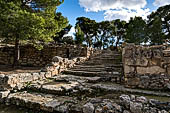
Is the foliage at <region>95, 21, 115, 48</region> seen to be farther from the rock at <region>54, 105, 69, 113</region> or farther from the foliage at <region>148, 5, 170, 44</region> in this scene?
the rock at <region>54, 105, 69, 113</region>

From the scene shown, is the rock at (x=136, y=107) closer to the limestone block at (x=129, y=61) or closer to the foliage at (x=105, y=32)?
the limestone block at (x=129, y=61)

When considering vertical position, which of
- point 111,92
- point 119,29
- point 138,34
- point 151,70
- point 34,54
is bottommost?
point 111,92

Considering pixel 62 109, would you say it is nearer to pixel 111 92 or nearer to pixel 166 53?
pixel 111 92

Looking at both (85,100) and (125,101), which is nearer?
(125,101)

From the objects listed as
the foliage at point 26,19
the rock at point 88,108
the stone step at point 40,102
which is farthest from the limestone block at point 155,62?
the foliage at point 26,19

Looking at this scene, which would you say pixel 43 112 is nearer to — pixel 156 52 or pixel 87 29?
pixel 156 52

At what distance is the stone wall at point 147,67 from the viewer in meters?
2.89

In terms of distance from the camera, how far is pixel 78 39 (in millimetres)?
12906

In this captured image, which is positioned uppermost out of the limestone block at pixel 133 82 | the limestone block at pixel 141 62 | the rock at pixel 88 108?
the limestone block at pixel 141 62

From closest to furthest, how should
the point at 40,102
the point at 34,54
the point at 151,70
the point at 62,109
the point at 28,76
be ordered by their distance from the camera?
1. the point at 62,109
2. the point at 40,102
3. the point at 151,70
4. the point at 28,76
5. the point at 34,54

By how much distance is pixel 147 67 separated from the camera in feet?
10.0

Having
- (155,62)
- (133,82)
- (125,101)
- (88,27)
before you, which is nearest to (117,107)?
(125,101)

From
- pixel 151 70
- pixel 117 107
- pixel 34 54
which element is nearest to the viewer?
pixel 117 107

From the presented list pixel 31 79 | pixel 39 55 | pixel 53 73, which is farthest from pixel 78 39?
pixel 31 79
